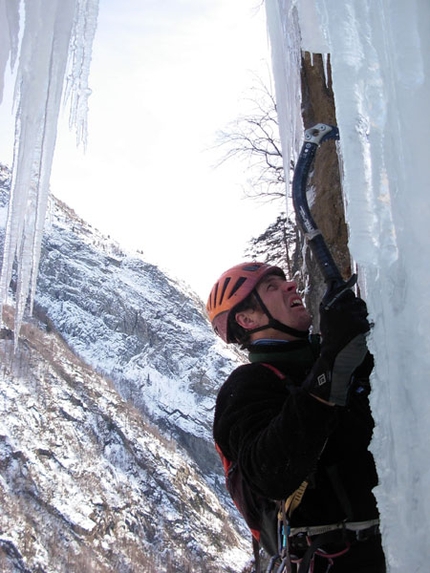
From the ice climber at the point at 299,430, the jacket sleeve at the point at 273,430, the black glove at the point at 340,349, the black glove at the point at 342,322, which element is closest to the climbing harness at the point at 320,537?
the ice climber at the point at 299,430

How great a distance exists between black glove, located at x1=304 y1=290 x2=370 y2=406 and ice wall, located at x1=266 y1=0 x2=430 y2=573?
209 millimetres

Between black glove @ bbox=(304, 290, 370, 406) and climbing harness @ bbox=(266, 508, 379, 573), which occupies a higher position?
black glove @ bbox=(304, 290, 370, 406)

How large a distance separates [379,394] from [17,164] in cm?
225

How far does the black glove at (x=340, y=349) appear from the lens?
1494mm

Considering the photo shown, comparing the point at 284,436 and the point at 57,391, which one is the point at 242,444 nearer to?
the point at 284,436

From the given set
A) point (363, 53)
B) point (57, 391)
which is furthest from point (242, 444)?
point (57, 391)

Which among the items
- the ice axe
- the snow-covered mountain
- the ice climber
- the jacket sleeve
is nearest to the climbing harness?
the ice climber

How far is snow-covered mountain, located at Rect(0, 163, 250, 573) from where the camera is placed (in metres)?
51.9

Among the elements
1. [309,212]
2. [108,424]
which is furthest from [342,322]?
[108,424]

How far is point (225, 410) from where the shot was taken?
6.01ft

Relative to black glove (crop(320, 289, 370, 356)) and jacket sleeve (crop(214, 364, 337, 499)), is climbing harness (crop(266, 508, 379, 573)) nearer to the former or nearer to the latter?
jacket sleeve (crop(214, 364, 337, 499))

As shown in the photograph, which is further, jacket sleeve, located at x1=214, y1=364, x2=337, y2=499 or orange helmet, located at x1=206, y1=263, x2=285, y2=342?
orange helmet, located at x1=206, y1=263, x2=285, y2=342

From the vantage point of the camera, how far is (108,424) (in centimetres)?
6456

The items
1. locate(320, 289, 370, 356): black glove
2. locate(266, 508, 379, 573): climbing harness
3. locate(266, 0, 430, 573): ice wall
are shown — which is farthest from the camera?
locate(266, 508, 379, 573): climbing harness
